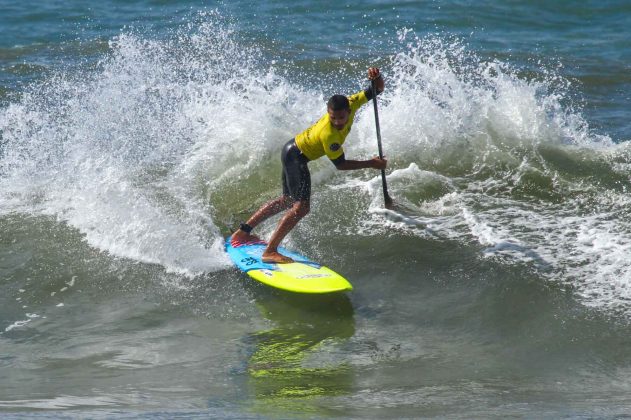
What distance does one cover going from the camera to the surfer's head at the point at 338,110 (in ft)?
22.7

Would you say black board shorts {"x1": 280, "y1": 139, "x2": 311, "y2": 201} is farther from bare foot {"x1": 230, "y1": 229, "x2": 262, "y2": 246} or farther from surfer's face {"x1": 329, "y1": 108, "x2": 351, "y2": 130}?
bare foot {"x1": 230, "y1": 229, "x2": 262, "y2": 246}

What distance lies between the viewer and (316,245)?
8156 mm

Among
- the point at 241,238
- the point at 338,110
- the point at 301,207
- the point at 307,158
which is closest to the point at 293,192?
the point at 301,207

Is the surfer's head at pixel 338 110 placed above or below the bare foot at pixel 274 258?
above

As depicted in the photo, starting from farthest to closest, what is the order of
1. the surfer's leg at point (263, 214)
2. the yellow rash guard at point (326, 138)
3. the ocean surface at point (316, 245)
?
the surfer's leg at point (263, 214) → the yellow rash guard at point (326, 138) → the ocean surface at point (316, 245)

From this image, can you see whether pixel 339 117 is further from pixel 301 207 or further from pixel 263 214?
pixel 263 214

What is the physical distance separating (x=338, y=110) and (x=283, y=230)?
1.28 meters

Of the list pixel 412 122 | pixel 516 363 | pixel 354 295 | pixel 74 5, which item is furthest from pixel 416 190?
pixel 74 5

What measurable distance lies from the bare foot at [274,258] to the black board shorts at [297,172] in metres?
0.53

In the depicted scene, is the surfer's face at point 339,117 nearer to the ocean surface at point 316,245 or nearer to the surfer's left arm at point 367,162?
the surfer's left arm at point 367,162

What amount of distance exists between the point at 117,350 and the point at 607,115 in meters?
8.66

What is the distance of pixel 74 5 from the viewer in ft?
61.3

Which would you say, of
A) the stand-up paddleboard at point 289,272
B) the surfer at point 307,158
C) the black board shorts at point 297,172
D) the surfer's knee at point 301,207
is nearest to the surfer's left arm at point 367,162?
the surfer at point 307,158

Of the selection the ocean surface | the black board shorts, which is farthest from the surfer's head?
the ocean surface
